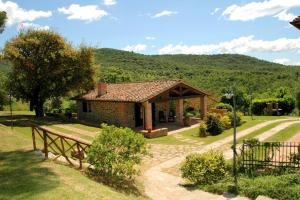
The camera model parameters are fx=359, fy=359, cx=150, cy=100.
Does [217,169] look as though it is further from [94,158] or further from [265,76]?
[265,76]

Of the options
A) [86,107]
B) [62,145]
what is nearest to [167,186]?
[62,145]

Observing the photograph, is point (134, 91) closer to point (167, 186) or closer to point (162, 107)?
point (162, 107)

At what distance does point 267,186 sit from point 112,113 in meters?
19.1

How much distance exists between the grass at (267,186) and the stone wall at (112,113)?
1572 cm

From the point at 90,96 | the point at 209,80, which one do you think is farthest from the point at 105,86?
the point at 209,80

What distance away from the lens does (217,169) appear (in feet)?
44.3


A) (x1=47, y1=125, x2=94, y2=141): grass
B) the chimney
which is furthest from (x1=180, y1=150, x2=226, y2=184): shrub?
the chimney

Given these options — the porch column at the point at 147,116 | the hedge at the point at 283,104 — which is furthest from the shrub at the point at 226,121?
the hedge at the point at 283,104

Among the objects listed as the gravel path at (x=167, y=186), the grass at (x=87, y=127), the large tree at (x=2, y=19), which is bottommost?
the gravel path at (x=167, y=186)

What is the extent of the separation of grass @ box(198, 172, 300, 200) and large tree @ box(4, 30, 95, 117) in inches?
865

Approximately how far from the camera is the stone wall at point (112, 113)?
1102 inches

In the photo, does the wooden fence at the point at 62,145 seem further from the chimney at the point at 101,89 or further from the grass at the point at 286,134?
the chimney at the point at 101,89

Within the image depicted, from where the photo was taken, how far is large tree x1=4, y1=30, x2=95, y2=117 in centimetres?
3058

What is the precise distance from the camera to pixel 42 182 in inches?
403
